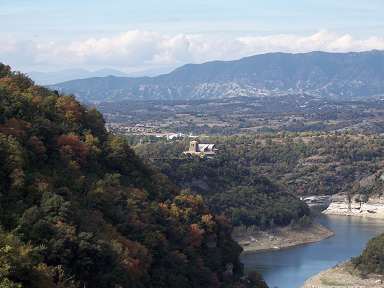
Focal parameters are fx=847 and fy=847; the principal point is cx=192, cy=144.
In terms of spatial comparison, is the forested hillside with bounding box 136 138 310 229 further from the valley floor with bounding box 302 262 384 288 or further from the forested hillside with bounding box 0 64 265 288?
the forested hillside with bounding box 0 64 265 288

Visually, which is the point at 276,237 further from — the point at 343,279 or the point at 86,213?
the point at 86,213

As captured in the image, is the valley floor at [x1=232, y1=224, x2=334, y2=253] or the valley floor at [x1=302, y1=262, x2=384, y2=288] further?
the valley floor at [x1=232, y1=224, x2=334, y2=253]

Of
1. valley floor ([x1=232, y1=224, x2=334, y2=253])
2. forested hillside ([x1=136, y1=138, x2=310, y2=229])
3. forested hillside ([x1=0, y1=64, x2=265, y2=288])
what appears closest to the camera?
forested hillside ([x1=0, y1=64, x2=265, y2=288])

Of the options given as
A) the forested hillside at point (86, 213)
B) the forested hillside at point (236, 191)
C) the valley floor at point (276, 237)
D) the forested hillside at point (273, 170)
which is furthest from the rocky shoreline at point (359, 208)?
the forested hillside at point (86, 213)

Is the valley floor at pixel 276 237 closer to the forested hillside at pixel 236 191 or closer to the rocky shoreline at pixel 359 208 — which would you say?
the forested hillside at pixel 236 191

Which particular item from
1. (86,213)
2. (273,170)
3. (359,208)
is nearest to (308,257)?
(359,208)

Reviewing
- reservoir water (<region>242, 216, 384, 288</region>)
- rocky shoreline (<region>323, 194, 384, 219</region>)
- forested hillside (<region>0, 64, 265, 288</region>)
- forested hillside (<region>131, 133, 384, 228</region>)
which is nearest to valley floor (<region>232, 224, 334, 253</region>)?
reservoir water (<region>242, 216, 384, 288</region>)
